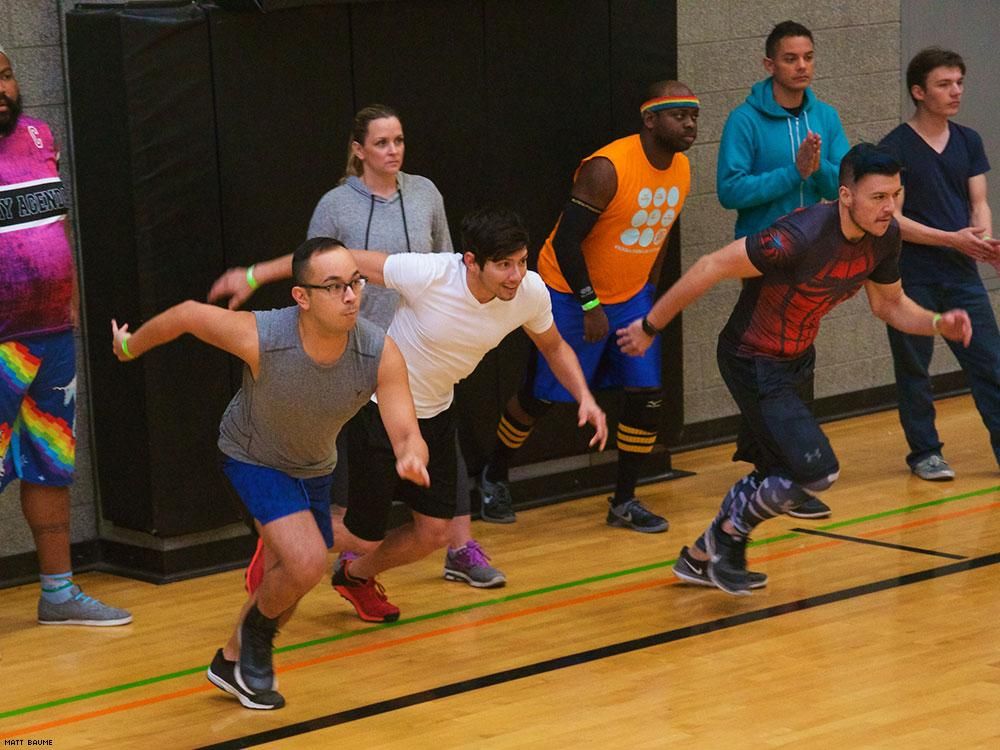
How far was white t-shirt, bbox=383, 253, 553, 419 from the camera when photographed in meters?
5.51

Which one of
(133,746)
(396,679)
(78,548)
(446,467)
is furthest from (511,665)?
(78,548)

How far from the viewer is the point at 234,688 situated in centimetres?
497

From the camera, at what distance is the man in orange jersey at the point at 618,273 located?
688 cm

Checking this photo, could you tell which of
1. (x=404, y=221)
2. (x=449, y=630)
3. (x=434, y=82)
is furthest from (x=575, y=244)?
(x=449, y=630)

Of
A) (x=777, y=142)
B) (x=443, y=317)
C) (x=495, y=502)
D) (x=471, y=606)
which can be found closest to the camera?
(x=443, y=317)

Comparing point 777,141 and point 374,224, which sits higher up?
point 777,141

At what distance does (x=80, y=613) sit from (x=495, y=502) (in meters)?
1.99

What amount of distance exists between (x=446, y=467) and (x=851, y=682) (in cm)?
153

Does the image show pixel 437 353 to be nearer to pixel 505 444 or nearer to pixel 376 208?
pixel 376 208

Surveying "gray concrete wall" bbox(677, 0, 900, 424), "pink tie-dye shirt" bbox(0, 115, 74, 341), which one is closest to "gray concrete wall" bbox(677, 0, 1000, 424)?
"gray concrete wall" bbox(677, 0, 900, 424)

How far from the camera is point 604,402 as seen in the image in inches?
307

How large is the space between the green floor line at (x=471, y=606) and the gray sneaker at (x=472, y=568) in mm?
125

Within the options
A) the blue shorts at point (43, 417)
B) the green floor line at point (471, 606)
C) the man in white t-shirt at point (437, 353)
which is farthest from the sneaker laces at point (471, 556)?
the blue shorts at point (43, 417)

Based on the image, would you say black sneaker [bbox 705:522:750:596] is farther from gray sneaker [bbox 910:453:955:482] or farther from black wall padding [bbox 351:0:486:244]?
gray sneaker [bbox 910:453:955:482]
